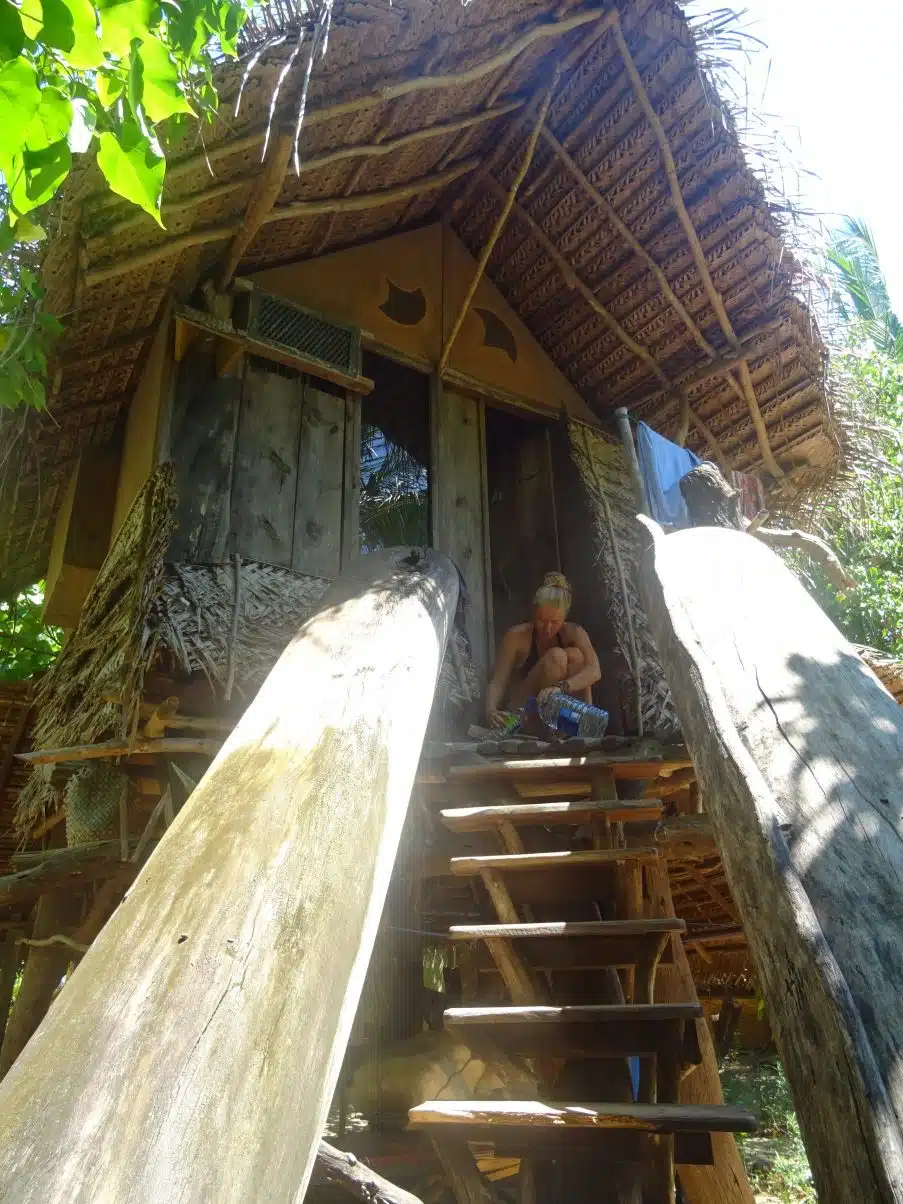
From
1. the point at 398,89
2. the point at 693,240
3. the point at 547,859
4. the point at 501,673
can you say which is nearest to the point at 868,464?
the point at 693,240

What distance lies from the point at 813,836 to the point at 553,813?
163 cm

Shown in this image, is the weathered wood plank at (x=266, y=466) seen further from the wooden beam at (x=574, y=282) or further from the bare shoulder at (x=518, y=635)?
the wooden beam at (x=574, y=282)

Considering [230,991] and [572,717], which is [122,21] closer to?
[230,991]

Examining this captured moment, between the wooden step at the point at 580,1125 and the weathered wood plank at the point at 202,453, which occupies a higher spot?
the weathered wood plank at the point at 202,453

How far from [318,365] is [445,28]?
1.72 m

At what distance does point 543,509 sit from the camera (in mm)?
5680

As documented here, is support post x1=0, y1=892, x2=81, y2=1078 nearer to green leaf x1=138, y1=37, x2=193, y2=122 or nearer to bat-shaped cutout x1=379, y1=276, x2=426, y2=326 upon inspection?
green leaf x1=138, y1=37, x2=193, y2=122

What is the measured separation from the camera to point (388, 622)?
2.28 meters

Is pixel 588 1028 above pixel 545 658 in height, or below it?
below

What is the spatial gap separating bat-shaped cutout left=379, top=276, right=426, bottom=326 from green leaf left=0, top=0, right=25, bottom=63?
14.1 ft

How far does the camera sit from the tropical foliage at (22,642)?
769 centimetres

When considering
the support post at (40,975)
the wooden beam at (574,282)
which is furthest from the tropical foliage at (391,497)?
the support post at (40,975)

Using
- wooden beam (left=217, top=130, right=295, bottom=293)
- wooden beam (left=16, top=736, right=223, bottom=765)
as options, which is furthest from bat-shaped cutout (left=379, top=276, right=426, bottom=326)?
wooden beam (left=16, top=736, right=223, bottom=765)

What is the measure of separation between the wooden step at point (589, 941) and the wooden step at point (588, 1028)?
20 cm
